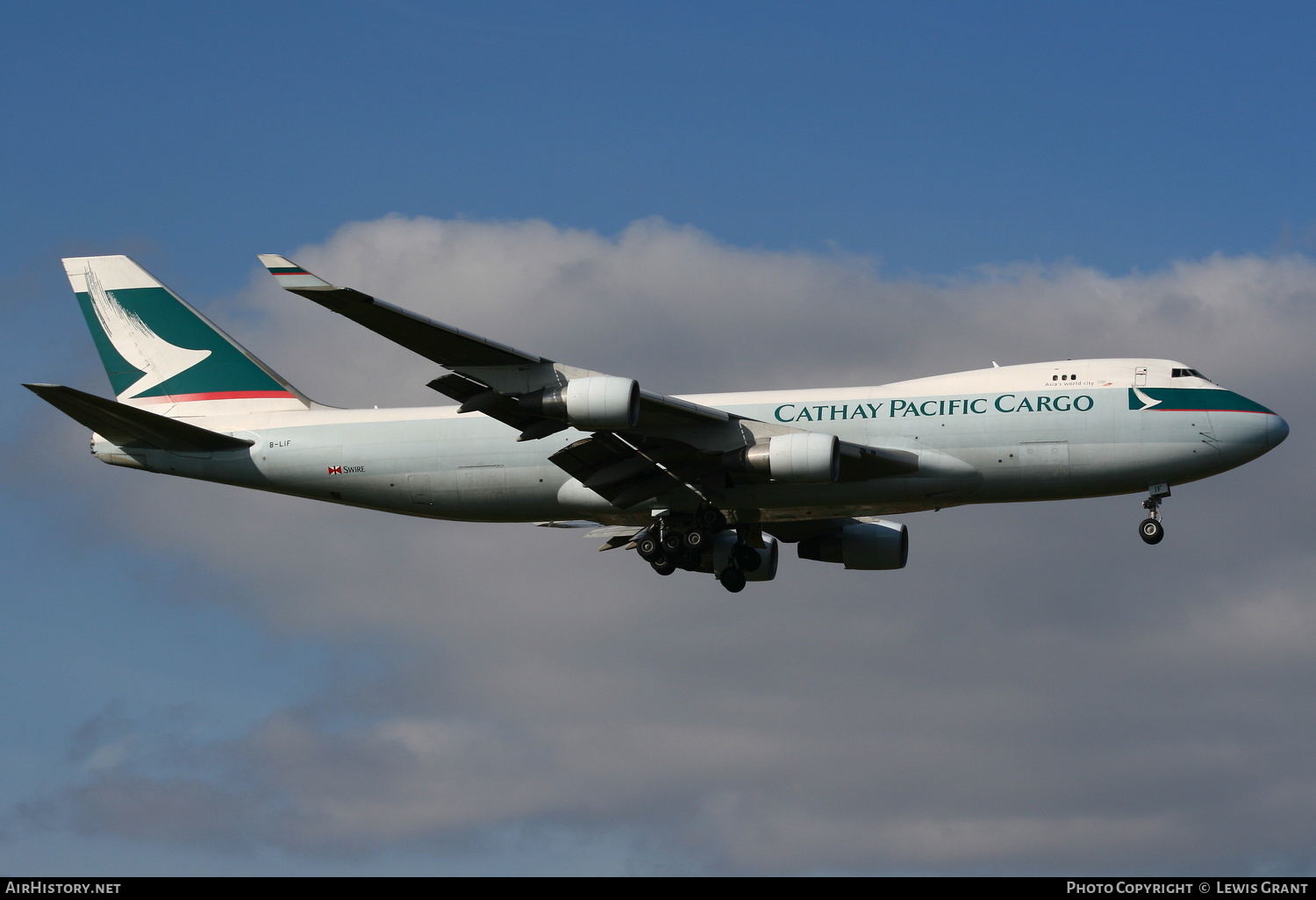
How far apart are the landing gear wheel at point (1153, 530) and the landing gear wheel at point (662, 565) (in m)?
12.7

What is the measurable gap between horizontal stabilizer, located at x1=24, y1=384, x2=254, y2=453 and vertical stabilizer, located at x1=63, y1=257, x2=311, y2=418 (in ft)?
6.48

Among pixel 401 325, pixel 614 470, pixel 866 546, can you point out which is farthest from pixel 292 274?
pixel 866 546

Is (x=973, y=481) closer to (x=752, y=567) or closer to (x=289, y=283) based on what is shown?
(x=752, y=567)

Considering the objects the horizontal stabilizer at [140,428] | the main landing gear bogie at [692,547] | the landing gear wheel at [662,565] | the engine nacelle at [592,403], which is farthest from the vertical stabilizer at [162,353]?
the engine nacelle at [592,403]

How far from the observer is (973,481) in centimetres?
3891

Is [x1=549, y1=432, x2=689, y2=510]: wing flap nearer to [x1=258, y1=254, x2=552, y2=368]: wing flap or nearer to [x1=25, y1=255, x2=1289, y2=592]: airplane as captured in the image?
[x1=25, y1=255, x2=1289, y2=592]: airplane

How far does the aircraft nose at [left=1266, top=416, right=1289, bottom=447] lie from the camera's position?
39.0m

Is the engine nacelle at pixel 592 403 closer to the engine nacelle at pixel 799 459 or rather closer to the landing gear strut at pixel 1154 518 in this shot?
the engine nacelle at pixel 799 459

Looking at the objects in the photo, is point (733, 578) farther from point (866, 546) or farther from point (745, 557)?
point (866, 546)

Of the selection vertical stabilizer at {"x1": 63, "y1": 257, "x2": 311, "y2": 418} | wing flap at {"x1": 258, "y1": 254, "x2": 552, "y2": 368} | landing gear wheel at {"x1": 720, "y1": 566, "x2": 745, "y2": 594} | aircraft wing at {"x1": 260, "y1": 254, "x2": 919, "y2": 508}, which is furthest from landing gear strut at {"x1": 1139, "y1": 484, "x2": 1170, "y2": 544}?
vertical stabilizer at {"x1": 63, "y1": 257, "x2": 311, "y2": 418}
